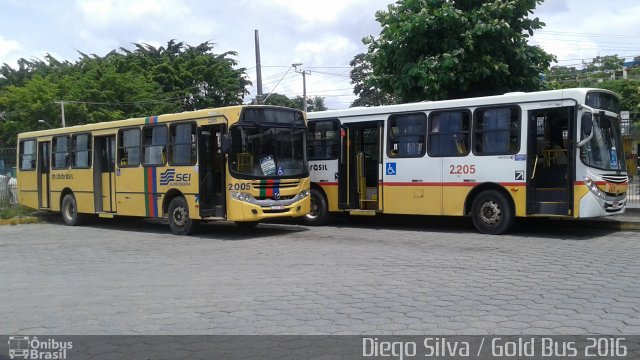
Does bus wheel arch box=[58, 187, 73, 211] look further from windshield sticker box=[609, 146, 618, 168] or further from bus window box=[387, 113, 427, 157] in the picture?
windshield sticker box=[609, 146, 618, 168]

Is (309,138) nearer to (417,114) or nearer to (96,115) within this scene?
(417,114)

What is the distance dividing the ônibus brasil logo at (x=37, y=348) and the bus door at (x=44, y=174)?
45.7 ft

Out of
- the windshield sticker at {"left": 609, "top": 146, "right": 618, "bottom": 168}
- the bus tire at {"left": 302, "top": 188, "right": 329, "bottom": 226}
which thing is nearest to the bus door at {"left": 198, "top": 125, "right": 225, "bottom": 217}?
the bus tire at {"left": 302, "top": 188, "right": 329, "bottom": 226}

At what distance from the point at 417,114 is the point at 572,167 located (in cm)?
369

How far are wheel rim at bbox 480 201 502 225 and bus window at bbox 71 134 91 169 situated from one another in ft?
36.3

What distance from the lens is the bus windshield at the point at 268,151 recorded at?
1266 cm

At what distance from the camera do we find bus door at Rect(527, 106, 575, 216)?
11.4 meters

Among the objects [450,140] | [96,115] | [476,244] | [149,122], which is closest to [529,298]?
[476,244]

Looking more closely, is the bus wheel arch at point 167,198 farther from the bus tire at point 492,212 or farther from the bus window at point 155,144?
the bus tire at point 492,212


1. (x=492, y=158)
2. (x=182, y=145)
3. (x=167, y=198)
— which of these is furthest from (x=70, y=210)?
(x=492, y=158)

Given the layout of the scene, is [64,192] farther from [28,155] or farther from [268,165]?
[268,165]

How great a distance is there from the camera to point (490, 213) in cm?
1225

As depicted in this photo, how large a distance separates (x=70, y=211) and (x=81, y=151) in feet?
6.85

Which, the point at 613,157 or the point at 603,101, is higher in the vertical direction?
the point at 603,101
